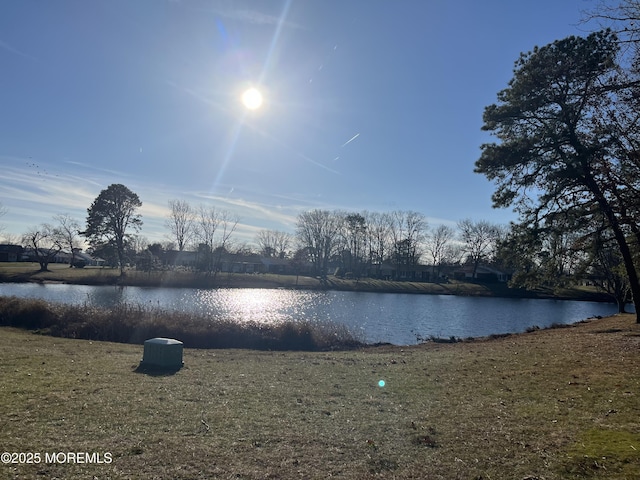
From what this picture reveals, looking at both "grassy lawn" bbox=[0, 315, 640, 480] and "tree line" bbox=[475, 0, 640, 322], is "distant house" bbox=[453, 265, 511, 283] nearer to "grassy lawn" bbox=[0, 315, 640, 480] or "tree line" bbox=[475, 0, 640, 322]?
"tree line" bbox=[475, 0, 640, 322]


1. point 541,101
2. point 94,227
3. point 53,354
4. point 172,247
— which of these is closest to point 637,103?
point 541,101

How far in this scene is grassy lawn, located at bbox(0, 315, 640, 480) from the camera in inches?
204

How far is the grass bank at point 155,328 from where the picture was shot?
20.2 metres

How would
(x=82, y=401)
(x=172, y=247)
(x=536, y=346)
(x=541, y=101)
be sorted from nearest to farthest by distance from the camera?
1. (x=82, y=401)
2. (x=536, y=346)
3. (x=541, y=101)
4. (x=172, y=247)

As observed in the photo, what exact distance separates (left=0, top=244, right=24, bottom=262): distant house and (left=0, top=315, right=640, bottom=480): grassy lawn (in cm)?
9459

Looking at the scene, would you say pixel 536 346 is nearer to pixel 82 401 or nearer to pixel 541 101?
pixel 541 101

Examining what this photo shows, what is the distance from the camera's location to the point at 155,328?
818 inches

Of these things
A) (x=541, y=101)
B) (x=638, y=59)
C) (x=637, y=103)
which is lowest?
(x=637, y=103)

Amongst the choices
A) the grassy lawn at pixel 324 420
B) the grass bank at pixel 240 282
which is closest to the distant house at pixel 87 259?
the grass bank at pixel 240 282

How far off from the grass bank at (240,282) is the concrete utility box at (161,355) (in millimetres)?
51477

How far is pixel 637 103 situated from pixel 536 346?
34.5ft


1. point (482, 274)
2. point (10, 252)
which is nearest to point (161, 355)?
point (482, 274)

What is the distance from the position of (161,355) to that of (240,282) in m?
60.2

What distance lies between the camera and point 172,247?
3748 inches
